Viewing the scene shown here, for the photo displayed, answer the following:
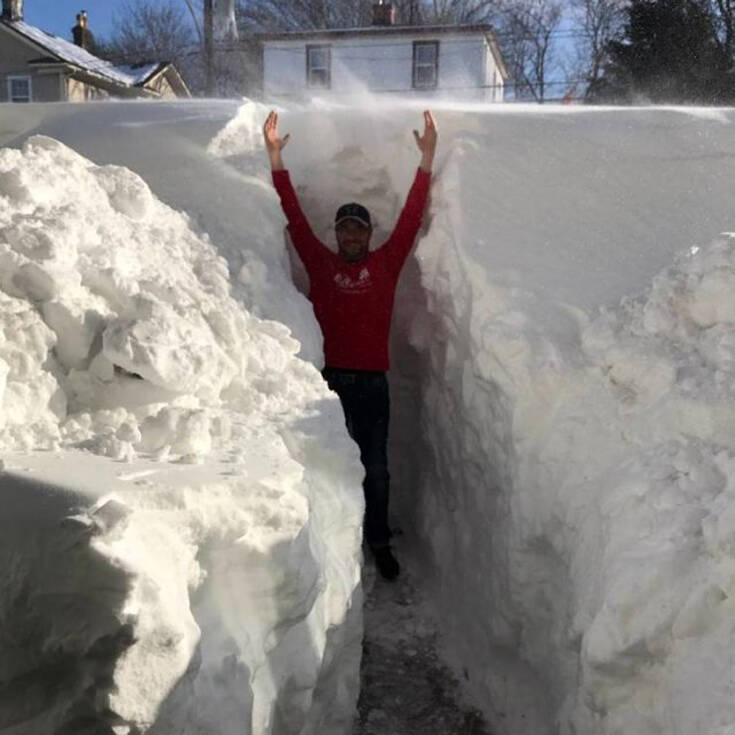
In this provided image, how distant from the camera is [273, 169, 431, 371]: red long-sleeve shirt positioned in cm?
378

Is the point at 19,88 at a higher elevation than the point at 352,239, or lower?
higher

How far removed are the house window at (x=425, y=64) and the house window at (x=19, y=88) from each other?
29.8 ft

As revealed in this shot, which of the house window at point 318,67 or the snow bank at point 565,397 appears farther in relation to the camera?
the house window at point 318,67

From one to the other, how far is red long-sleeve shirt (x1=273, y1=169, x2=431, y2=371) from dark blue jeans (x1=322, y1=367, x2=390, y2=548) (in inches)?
2.3

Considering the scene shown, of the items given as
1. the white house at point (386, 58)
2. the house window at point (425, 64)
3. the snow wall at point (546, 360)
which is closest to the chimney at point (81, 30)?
the white house at point (386, 58)

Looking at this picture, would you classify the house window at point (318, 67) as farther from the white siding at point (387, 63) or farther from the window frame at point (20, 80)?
the window frame at point (20, 80)

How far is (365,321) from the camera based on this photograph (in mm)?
3783

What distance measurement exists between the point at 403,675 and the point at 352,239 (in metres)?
1.84

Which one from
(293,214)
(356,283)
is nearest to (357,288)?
(356,283)

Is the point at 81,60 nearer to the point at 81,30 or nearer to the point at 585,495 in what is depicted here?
the point at 81,30

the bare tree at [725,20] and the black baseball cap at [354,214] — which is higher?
the bare tree at [725,20]

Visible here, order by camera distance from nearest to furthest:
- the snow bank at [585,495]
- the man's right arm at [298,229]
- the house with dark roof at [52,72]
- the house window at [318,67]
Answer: the snow bank at [585,495] < the man's right arm at [298,229] < the house window at [318,67] < the house with dark roof at [52,72]

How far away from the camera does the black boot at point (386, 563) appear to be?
3828mm

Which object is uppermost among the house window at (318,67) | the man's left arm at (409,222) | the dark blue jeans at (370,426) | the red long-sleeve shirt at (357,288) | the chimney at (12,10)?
the chimney at (12,10)
